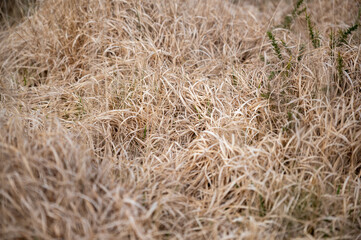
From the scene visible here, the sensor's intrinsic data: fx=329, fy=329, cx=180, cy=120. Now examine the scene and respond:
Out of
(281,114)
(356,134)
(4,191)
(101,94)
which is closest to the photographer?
(4,191)

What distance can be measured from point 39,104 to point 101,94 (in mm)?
546

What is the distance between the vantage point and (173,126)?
8.51 ft

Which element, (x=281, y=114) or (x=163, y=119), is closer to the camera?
(x=281, y=114)

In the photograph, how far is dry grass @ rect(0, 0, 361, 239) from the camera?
1767 millimetres

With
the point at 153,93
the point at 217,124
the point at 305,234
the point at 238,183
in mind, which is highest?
the point at 153,93

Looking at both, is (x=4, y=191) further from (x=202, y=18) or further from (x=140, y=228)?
(x=202, y=18)

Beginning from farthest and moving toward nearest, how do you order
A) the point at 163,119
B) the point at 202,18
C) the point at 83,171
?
the point at 202,18 < the point at 163,119 < the point at 83,171

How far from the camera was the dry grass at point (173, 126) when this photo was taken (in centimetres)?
177

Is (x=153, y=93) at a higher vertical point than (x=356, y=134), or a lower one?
higher

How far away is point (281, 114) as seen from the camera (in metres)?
2.35

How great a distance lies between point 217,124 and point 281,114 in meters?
0.46

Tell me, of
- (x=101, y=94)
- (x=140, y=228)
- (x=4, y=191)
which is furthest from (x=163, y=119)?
(x=4, y=191)

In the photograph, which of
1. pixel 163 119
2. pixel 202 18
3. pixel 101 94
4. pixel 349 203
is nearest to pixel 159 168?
pixel 163 119

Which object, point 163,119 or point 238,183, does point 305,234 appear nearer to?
point 238,183
